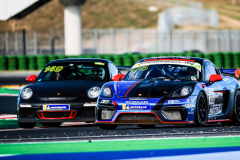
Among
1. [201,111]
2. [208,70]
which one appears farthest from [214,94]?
[201,111]

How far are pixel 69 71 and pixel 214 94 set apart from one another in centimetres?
298

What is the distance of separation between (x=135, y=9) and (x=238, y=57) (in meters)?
76.7

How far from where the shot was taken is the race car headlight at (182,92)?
7.53 meters

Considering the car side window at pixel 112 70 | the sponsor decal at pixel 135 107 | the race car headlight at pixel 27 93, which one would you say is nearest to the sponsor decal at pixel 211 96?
the sponsor decal at pixel 135 107

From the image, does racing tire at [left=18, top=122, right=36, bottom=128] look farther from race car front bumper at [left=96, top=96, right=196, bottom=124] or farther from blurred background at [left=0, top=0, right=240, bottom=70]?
blurred background at [left=0, top=0, right=240, bottom=70]

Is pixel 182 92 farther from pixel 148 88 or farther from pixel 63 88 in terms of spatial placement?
pixel 63 88

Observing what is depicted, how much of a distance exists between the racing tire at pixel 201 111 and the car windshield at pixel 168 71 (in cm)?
51

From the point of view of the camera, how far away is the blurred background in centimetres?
3061

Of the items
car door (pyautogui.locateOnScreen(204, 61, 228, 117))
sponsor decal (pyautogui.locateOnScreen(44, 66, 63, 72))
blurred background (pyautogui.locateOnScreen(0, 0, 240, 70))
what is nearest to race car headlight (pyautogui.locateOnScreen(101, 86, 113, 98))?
car door (pyautogui.locateOnScreen(204, 61, 228, 117))

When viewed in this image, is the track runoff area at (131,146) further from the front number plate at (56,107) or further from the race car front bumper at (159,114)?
the front number plate at (56,107)

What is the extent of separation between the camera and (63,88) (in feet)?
29.5

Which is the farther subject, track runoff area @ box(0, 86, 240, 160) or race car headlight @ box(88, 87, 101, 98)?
race car headlight @ box(88, 87, 101, 98)

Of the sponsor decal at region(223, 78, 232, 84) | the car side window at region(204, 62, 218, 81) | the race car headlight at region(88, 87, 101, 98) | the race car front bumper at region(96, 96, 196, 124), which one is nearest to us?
the race car front bumper at region(96, 96, 196, 124)

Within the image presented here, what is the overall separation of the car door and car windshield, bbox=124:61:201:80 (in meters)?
0.22
